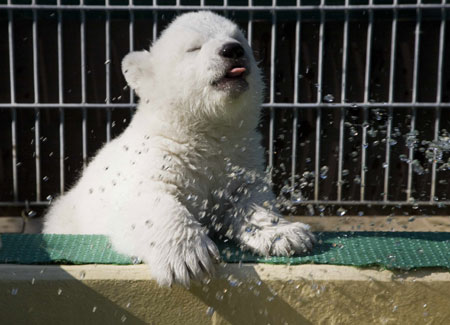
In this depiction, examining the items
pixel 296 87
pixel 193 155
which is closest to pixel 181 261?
pixel 193 155

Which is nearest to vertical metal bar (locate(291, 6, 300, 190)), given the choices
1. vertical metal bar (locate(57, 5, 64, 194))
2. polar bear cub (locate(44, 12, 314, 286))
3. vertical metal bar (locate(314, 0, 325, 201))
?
vertical metal bar (locate(314, 0, 325, 201))

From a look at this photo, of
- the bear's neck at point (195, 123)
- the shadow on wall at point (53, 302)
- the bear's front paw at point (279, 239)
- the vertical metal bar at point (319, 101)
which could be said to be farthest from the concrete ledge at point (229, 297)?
the vertical metal bar at point (319, 101)

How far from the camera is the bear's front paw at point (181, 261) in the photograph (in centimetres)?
319

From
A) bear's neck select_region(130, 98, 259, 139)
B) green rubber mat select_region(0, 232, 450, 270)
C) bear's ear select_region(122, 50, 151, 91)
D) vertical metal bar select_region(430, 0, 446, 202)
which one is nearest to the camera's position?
green rubber mat select_region(0, 232, 450, 270)

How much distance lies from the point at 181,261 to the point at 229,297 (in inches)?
12.3

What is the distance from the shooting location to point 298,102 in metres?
6.33

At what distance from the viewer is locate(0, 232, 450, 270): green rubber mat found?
340cm

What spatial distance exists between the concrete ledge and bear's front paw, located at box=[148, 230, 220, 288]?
66 mm

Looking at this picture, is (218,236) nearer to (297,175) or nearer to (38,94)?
(297,175)

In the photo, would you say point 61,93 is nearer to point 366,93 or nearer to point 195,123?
point 195,123

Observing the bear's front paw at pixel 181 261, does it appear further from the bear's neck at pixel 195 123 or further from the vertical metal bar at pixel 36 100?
the vertical metal bar at pixel 36 100

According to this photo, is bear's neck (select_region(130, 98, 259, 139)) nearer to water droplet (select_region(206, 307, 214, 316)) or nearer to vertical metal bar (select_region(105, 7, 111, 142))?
water droplet (select_region(206, 307, 214, 316))

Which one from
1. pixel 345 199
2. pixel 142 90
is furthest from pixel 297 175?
pixel 142 90

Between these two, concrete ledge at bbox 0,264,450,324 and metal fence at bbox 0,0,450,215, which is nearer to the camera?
concrete ledge at bbox 0,264,450,324
